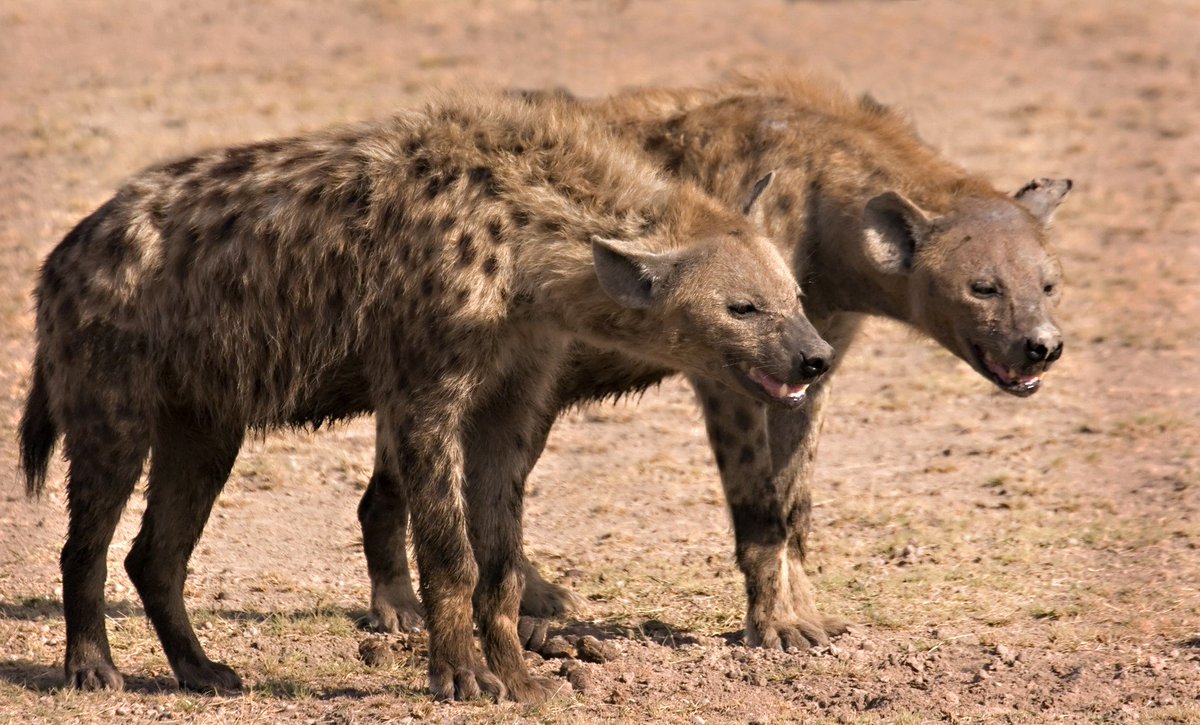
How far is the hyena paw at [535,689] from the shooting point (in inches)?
207

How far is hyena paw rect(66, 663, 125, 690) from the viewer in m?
5.36

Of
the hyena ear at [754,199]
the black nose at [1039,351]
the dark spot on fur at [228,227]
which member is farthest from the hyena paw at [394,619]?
the black nose at [1039,351]

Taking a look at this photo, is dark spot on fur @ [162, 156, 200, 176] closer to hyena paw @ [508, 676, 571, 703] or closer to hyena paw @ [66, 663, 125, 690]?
hyena paw @ [66, 663, 125, 690]

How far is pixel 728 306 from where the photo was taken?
203 inches

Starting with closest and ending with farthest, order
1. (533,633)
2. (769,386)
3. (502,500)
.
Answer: (769,386), (502,500), (533,633)

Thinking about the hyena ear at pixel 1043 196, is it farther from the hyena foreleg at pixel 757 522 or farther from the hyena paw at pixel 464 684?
the hyena paw at pixel 464 684

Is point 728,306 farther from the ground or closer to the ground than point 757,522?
farther from the ground

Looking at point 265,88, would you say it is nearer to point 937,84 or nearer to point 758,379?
point 937,84

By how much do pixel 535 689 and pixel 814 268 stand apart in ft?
6.02

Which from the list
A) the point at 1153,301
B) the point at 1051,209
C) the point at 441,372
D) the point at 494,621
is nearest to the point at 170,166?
the point at 441,372

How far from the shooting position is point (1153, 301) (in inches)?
409

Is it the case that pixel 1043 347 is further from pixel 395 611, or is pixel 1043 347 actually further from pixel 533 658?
pixel 395 611

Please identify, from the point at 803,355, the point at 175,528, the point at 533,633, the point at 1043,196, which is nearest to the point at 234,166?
the point at 175,528

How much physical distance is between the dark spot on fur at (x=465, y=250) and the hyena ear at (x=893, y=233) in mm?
1494
